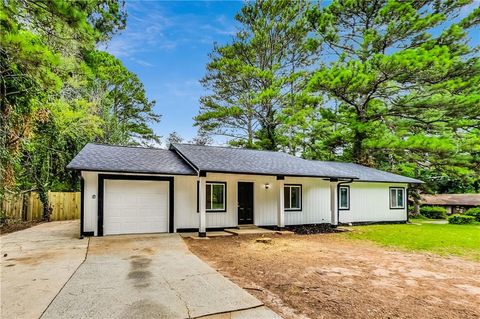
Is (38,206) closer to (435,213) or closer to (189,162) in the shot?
(189,162)

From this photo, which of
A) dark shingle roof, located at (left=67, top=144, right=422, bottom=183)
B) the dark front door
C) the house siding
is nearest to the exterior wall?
the house siding

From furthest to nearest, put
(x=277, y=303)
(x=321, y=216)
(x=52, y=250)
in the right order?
1. (x=321, y=216)
2. (x=52, y=250)
3. (x=277, y=303)

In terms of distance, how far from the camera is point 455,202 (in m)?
22.6

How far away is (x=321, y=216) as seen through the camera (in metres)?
14.0

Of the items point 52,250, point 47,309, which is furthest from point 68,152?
point 47,309

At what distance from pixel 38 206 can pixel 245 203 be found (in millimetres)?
10353

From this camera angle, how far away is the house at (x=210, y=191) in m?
9.73

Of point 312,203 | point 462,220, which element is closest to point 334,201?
point 312,203

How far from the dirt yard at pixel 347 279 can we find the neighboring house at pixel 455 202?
709 inches

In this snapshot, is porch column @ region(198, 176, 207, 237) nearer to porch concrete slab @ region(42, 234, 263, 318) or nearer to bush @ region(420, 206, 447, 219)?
porch concrete slab @ region(42, 234, 263, 318)

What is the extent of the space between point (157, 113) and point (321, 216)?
19865 mm

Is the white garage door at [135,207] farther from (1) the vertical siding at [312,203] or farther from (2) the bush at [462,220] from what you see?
(2) the bush at [462,220]

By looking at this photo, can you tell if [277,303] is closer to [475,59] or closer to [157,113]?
[475,59]

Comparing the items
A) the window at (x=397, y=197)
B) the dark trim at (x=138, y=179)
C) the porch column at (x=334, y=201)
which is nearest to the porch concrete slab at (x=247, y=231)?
the dark trim at (x=138, y=179)
